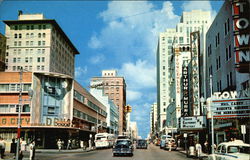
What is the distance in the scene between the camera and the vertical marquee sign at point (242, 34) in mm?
24750

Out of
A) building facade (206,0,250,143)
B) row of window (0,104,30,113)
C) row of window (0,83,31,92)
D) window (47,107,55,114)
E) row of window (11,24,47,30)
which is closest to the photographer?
building facade (206,0,250,143)

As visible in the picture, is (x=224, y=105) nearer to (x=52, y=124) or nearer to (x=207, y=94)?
(x=207, y=94)

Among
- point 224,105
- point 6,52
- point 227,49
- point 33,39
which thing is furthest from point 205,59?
point 6,52

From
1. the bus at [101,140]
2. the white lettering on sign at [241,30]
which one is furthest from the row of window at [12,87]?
the white lettering on sign at [241,30]

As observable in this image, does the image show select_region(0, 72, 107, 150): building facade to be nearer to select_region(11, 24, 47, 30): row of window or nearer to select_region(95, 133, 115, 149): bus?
select_region(95, 133, 115, 149): bus

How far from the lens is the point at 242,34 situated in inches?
997

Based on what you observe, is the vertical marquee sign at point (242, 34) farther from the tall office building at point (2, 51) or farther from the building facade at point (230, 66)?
the tall office building at point (2, 51)

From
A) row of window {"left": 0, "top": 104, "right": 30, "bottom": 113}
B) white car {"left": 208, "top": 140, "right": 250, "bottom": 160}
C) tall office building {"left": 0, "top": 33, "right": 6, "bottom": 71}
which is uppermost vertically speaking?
tall office building {"left": 0, "top": 33, "right": 6, "bottom": 71}

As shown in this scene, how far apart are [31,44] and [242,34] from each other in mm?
91616

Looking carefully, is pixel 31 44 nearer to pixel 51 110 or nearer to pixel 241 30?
pixel 51 110

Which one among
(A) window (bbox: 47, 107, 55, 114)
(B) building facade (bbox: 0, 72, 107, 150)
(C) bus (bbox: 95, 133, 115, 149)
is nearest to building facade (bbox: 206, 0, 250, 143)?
(C) bus (bbox: 95, 133, 115, 149)

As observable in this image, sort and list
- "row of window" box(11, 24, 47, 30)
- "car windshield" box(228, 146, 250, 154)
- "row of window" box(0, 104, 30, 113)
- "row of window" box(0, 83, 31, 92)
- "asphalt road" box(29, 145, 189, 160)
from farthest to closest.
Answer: "row of window" box(11, 24, 47, 30) < "row of window" box(0, 83, 31, 92) < "row of window" box(0, 104, 30, 113) < "asphalt road" box(29, 145, 189, 160) < "car windshield" box(228, 146, 250, 154)

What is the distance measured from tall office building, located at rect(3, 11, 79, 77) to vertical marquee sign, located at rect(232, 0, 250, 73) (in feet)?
275

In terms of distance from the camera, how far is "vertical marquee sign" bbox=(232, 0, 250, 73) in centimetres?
2475
